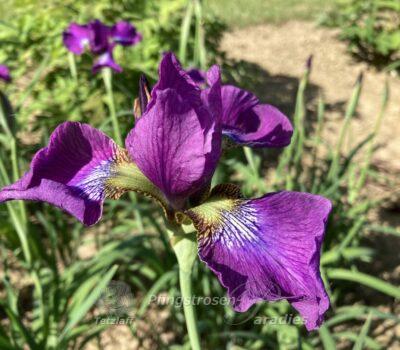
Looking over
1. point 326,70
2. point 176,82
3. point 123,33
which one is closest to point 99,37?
point 123,33

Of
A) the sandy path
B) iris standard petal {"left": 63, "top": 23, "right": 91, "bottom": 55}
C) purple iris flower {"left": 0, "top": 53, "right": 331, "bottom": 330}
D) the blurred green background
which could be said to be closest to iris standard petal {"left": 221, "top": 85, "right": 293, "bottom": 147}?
purple iris flower {"left": 0, "top": 53, "right": 331, "bottom": 330}

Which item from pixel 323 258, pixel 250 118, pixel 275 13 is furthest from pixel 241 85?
pixel 275 13

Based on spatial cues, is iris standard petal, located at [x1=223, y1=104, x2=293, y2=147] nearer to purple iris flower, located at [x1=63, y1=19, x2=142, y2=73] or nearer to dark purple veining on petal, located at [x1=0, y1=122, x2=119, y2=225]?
dark purple veining on petal, located at [x1=0, y1=122, x2=119, y2=225]

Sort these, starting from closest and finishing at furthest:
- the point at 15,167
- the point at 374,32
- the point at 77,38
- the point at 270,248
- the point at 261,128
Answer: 1. the point at 270,248
2. the point at 261,128
3. the point at 15,167
4. the point at 77,38
5. the point at 374,32

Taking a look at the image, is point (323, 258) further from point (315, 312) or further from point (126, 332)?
point (315, 312)

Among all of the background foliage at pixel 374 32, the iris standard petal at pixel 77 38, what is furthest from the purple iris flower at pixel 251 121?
the background foliage at pixel 374 32

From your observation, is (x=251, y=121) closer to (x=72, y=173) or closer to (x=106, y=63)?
(x=72, y=173)
